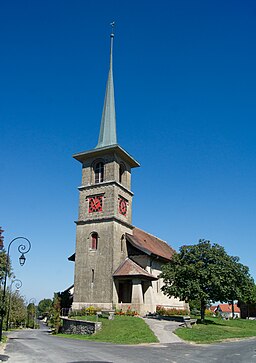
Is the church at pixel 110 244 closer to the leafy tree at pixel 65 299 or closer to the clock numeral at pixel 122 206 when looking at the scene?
the clock numeral at pixel 122 206

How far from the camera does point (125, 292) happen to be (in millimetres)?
34062

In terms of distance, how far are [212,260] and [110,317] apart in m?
9.90

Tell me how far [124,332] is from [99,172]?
61.2ft

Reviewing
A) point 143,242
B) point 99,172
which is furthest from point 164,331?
point 99,172

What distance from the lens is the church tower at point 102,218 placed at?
33031 millimetres

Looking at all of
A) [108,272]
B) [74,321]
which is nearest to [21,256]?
[74,321]

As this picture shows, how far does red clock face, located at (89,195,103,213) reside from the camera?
3588 centimetres

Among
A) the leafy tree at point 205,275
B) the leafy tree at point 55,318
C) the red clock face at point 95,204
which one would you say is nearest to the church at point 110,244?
the red clock face at point 95,204

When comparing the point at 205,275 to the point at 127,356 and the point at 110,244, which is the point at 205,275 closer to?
the point at 110,244

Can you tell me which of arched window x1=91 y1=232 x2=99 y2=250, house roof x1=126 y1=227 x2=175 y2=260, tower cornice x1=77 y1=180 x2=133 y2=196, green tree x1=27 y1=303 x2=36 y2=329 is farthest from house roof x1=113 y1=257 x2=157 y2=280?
green tree x1=27 y1=303 x2=36 y2=329

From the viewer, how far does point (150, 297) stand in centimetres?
3291

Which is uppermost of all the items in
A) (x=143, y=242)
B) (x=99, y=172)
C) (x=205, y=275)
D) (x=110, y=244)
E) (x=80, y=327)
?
(x=99, y=172)

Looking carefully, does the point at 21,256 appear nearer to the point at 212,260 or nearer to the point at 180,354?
the point at 180,354

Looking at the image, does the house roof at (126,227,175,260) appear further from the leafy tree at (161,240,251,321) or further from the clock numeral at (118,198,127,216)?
the leafy tree at (161,240,251,321)
